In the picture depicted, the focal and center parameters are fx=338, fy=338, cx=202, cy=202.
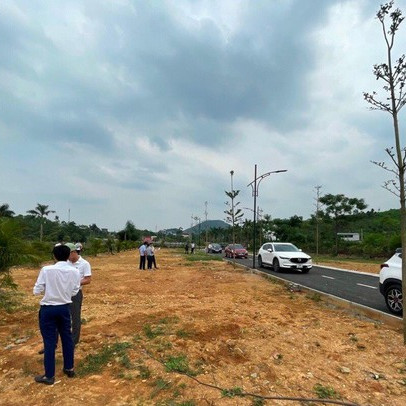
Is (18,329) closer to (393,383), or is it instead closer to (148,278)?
(393,383)

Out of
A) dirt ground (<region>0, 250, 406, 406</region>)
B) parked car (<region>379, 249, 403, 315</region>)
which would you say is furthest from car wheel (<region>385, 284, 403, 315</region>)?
dirt ground (<region>0, 250, 406, 406</region>)

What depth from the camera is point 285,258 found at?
1717 centimetres

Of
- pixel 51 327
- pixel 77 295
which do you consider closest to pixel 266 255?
pixel 77 295

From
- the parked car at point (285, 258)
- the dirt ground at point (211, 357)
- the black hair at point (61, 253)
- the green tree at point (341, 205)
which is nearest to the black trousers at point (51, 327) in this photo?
the dirt ground at point (211, 357)

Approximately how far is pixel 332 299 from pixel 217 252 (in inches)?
1490

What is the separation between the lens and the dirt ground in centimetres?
379

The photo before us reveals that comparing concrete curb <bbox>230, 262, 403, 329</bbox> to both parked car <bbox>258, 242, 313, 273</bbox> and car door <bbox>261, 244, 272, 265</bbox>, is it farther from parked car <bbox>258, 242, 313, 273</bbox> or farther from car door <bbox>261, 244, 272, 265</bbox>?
car door <bbox>261, 244, 272, 265</bbox>

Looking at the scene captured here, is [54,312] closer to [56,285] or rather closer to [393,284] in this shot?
[56,285]

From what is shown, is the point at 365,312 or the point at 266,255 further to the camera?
the point at 266,255

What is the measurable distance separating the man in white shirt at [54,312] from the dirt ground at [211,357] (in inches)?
7.4

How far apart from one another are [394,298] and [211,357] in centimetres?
519

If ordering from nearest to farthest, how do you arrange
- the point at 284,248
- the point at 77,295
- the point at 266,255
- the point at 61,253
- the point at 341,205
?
1. the point at 61,253
2. the point at 77,295
3. the point at 284,248
4. the point at 266,255
5. the point at 341,205

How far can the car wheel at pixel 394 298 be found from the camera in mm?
7611

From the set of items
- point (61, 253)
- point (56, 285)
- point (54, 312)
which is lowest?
point (54, 312)
